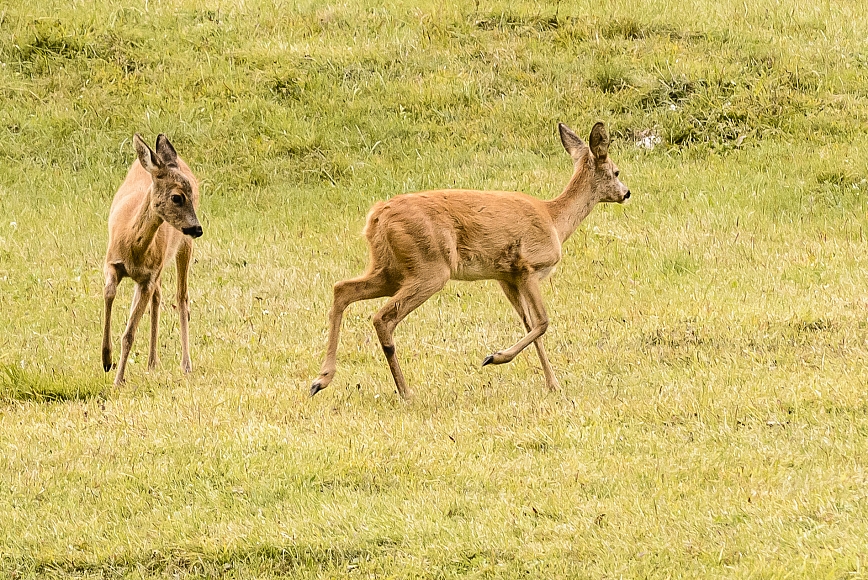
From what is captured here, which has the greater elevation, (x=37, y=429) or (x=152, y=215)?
(x=152, y=215)

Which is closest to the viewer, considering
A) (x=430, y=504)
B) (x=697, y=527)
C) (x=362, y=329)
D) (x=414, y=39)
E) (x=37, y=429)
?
(x=697, y=527)

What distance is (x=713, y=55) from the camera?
15.3 m

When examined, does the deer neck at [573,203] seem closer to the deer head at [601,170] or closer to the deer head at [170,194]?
the deer head at [601,170]

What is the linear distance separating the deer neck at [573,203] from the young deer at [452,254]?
14 millimetres

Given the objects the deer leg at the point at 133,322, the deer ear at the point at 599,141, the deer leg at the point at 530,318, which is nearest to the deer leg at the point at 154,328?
the deer leg at the point at 133,322

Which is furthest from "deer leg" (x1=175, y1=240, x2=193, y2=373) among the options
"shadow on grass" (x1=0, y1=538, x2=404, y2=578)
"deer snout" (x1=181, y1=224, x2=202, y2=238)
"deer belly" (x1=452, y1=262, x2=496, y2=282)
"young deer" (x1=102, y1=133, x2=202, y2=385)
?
"shadow on grass" (x1=0, y1=538, x2=404, y2=578)

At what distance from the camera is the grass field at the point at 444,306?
18.0 ft

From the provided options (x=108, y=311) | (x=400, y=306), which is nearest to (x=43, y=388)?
(x=108, y=311)

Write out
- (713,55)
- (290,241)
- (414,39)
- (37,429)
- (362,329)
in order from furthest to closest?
1. (414,39)
2. (713,55)
3. (290,241)
4. (362,329)
5. (37,429)

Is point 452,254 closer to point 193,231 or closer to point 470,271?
point 470,271

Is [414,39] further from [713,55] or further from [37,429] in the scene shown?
[37,429]

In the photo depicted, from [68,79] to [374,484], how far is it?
434 inches

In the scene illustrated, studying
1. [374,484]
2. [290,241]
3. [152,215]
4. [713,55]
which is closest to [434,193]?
[152,215]

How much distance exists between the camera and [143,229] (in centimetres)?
830
